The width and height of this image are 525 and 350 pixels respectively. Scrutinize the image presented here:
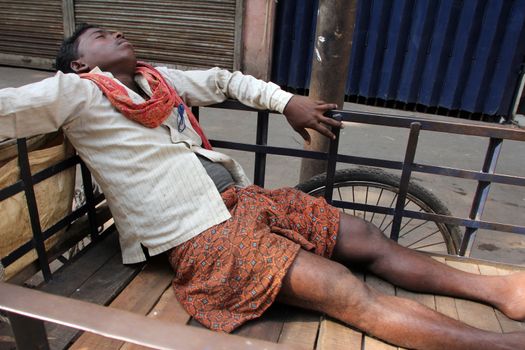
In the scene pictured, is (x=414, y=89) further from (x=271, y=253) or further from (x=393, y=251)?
(x=271, y=253)

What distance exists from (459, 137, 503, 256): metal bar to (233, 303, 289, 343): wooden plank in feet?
3.37

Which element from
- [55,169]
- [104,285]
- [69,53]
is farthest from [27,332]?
[69,53]

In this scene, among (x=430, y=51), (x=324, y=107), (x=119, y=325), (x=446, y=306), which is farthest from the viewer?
(x=430, y=51)

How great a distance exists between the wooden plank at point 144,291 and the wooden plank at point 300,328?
20.1 inches

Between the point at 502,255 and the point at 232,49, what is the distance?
4.52m

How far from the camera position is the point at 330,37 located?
223 centimetres

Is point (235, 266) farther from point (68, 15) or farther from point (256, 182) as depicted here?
point (68, 15)

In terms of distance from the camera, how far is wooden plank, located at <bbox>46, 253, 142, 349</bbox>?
1509 mm

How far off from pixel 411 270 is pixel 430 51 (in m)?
4.67

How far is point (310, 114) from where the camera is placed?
1.95 meters

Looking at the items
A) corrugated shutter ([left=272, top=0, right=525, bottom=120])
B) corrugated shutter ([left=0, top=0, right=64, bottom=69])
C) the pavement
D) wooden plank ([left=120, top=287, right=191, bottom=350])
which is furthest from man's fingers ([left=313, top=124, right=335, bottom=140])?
corrugated shutter ([left=0, top=0, right=64, bottom=69])

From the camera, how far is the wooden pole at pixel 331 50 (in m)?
2.17

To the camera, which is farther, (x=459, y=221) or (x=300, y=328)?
(x=459, y=221)

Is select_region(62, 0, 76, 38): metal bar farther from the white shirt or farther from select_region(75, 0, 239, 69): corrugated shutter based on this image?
the white shirt
